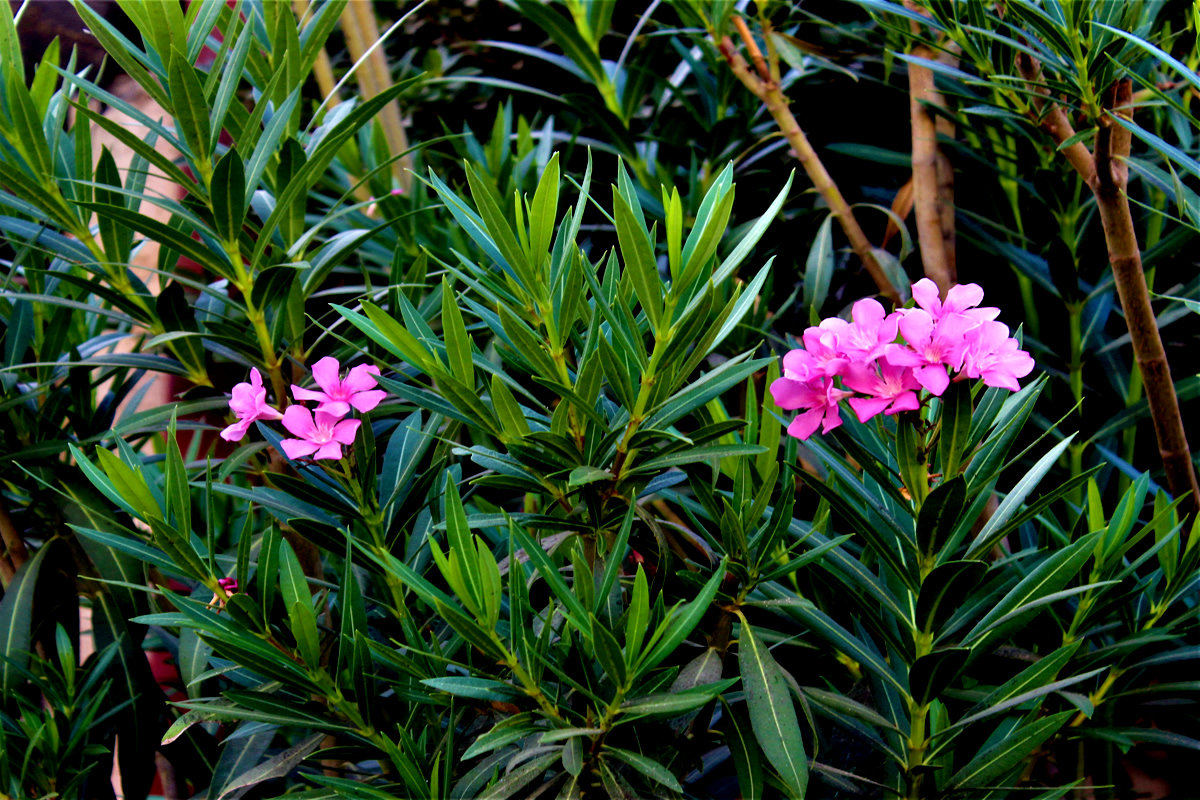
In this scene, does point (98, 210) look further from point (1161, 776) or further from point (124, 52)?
point (1161, 776)

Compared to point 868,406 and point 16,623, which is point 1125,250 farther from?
point 16,623

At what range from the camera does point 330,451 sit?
64cm

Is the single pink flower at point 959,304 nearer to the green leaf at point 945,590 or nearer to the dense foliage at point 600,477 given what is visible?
the dense foliage at point 600,477

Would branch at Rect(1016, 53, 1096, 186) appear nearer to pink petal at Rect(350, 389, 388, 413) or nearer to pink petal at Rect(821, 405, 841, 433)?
pink petal at Rect(821, 405, 841, 433)

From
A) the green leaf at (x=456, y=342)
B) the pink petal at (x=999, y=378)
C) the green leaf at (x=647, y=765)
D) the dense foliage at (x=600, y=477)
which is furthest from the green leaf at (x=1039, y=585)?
the green leaf at (x=456, y=342)

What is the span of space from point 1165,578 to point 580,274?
604 mm

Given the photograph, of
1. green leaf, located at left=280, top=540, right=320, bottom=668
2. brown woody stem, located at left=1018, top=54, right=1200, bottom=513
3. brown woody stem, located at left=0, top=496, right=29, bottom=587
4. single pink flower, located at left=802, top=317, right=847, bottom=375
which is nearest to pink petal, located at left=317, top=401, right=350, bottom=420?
green leaf, located at left=280, top=540, right=320, bottom=668

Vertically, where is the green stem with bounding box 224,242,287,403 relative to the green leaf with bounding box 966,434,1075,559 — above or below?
above

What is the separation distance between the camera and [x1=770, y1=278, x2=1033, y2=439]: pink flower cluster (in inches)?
22.5

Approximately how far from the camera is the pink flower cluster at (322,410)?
2.11 ft

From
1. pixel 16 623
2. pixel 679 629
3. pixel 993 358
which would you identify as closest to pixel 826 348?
pixel 993 358

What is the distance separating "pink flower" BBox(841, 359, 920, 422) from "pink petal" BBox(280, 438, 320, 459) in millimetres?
362

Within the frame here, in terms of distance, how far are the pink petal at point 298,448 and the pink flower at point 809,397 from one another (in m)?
0.32

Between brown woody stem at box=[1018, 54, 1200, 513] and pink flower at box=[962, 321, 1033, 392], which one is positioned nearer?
pink flower at box=[962, 321, 1033, 392]
